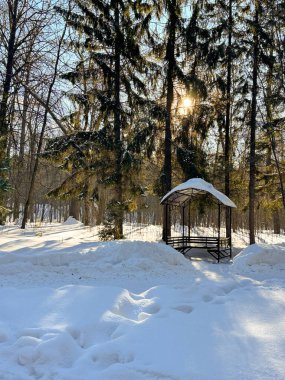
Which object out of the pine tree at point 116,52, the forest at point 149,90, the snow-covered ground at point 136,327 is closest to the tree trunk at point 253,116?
the forest at point 149,90

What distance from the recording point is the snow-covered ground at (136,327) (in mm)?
3781

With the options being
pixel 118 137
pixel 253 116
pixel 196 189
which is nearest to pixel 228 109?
pixel 253 116

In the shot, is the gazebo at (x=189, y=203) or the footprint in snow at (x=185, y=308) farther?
the gazebo at (x=189, y=203)

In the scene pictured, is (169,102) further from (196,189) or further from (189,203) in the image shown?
(189,203)

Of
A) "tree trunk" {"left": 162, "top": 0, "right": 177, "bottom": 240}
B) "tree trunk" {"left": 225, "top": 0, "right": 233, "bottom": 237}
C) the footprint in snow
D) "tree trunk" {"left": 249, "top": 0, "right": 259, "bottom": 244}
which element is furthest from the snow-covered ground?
"tree trunk" {"left": 225, "top": 0, "right": 233, "bottom": 237}

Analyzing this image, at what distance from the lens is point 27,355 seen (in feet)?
13.0

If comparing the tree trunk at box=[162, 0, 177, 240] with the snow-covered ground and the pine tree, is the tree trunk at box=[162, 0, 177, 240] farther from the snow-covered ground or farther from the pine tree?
the snow-covered ground

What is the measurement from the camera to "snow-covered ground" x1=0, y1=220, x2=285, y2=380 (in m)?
3.78

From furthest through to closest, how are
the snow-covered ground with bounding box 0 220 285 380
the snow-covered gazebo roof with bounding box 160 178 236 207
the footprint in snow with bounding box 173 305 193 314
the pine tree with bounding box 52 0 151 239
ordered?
the pine tree with bounding box 52 0 151 239
the snow-covered gazebo roof with bounding box 160 178 236 207
the footprint in snow with bounding box 173 305 193 314
the snow-covered ground with bounding box 0 220 285 380

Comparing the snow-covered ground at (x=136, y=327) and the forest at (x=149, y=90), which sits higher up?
the forest at (x=149, y=90)

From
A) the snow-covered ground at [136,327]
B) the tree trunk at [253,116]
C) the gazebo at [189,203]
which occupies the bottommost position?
the snow-covered ground at [136,327]

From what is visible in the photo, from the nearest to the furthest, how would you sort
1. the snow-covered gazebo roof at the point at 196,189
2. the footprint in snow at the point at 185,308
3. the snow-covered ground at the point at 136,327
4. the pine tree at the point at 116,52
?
the snow-covered ground at the point at 136,327, the footprint in snow at the point at 185,308, the snow-covered gazebo roof at the point at 196,189, the pine tree at the point at 116,52

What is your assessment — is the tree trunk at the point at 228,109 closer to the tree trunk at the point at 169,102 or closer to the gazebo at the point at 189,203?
the gazebo at the point at 189,203

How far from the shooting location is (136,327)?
4891mm
